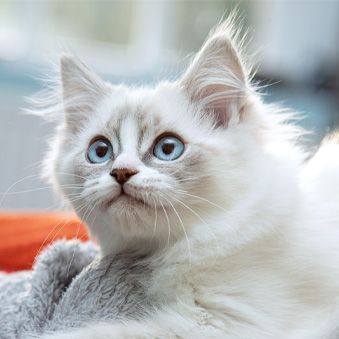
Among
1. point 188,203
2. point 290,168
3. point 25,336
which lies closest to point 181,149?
point 188,203

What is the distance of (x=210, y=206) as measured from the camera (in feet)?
3.43

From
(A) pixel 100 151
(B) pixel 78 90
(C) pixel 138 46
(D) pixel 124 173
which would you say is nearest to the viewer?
Answer: (D) pixel 124 173

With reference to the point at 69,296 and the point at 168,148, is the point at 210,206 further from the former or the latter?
the point at 69,296

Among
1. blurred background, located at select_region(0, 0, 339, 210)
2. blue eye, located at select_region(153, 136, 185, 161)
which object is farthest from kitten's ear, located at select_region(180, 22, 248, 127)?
blurred background, located at select_region(0, 0, 339, 210)

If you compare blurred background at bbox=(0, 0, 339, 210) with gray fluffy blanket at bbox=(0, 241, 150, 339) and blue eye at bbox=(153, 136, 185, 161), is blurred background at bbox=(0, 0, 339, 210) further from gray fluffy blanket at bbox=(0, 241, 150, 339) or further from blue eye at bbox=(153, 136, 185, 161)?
blue eye at bbox=(153, 136, 185, 161)

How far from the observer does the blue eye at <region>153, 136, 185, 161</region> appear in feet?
3.44

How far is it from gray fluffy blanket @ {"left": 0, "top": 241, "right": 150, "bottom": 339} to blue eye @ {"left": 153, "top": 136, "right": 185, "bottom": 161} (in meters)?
0.20

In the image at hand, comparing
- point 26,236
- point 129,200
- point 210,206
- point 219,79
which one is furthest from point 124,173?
point 26,236

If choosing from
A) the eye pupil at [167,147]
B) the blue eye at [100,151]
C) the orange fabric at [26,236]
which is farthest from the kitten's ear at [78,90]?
the orange fabric at [26,236]

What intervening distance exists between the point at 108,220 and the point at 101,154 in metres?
0.12

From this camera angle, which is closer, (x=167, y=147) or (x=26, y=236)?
(x=167, y=147)

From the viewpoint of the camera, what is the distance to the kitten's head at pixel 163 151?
1013mm

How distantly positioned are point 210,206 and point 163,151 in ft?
0.40

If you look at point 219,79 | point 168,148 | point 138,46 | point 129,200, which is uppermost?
point 138,46
